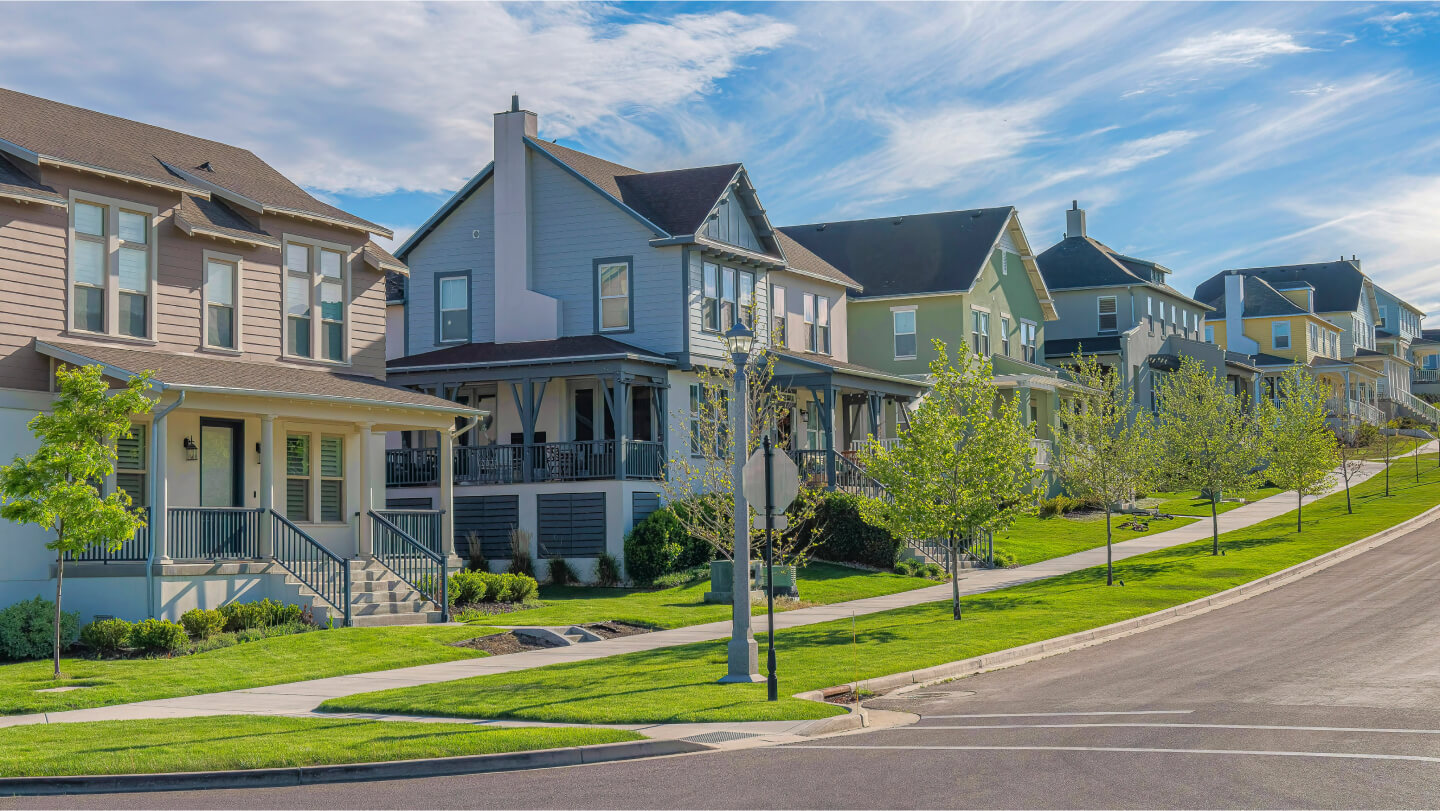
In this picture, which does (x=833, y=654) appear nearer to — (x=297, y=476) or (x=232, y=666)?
(x=232, y=666)

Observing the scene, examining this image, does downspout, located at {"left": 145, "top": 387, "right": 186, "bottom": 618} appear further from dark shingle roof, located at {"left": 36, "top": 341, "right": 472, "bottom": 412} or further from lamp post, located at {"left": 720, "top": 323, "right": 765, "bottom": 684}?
lamp post, located at {"left": 720, "top": 323, "right": 765, "bottom": 684}

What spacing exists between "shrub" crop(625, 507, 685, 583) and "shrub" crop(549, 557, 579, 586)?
141 centimetres

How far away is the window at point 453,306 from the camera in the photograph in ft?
127

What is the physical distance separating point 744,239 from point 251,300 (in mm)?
15491

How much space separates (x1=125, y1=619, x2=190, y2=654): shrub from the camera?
2120 centimetres

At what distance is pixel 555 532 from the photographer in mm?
33719

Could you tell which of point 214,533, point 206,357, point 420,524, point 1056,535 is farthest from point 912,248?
point 214,533

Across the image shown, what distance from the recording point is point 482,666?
20203 millimetres

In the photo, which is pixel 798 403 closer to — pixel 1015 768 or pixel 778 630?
pixel 778 630

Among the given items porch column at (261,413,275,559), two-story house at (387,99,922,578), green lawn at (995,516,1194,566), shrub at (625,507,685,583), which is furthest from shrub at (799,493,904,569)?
porch column at (261,413,275,559)

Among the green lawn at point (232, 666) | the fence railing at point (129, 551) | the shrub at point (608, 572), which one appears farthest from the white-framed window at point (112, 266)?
the shrub at point (608, 572)

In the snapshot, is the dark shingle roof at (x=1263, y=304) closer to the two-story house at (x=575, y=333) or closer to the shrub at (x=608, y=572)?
the two-story house at (x=575, y=333)

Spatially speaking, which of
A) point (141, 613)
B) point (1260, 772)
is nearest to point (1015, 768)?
point (1260, 772)

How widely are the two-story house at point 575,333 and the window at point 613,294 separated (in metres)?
0.05
